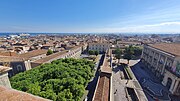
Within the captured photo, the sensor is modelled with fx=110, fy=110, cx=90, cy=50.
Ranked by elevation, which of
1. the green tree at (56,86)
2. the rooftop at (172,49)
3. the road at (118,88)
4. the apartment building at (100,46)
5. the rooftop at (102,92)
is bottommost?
the road at (118,88)

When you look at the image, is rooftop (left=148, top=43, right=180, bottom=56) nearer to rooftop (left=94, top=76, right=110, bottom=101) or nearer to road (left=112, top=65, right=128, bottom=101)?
road (left=112, top=65, right=128, bottom=101)

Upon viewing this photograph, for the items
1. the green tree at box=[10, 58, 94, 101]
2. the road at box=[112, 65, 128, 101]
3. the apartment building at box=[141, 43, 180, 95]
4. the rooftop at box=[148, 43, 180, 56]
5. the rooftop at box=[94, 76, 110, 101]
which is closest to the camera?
the green tree at box=[10, 58, 94, 101]

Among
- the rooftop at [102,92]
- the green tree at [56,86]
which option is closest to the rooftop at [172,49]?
the rooftop at [102,92]

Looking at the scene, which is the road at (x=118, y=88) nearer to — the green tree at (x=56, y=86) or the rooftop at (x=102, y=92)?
the rooftop at (x=102, y=92)

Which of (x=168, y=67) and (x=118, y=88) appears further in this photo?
(x=168, y=67)

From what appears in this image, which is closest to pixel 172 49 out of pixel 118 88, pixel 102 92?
pixel 118 88

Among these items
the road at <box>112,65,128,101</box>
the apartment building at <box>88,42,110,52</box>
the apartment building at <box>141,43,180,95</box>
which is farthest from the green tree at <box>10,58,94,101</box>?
the apartment building at <box>88,42,110,52</box>

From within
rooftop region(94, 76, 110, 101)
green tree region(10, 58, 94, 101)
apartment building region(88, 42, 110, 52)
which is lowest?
apartment building region(88, 42, 110, 52)

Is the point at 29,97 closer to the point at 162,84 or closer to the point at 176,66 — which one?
Result: the point at 176,66

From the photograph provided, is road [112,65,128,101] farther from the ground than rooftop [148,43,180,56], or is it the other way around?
rooftop [148,43,180,56]

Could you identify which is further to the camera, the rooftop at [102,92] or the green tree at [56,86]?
the rooftop at [102,92]

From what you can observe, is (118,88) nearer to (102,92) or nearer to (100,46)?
(102,92)

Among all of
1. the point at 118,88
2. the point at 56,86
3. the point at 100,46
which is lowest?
the point at 118,88
